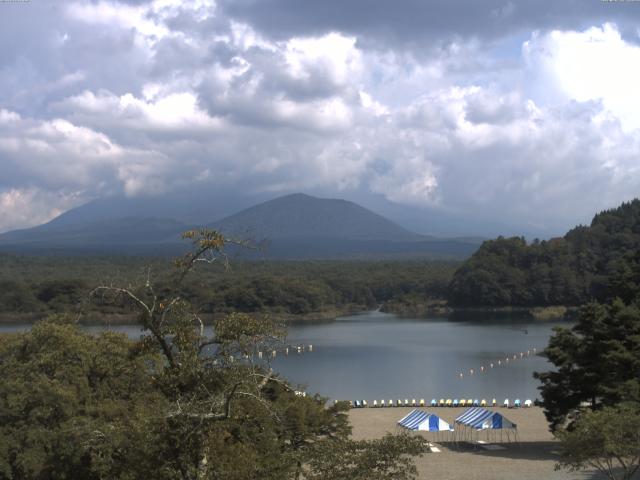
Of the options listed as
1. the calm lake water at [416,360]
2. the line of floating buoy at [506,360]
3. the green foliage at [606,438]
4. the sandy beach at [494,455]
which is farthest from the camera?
the line of floating buoy at [506,360]

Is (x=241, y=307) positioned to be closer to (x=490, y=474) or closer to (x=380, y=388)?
(x=380, y=388)

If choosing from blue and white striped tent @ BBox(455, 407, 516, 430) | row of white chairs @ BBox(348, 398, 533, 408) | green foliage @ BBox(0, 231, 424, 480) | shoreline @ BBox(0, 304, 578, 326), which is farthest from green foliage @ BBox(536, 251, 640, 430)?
shoreline @ BBox(0, 304, 578, 326)

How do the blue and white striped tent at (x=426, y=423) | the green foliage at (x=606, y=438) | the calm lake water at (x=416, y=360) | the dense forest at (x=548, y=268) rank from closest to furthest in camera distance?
the green foliage at (x=606, y=438), the blue and white striped tent at (x=426, y=423), the calm lake water at (x=416, y=360), the dense forest at (x=548, y=268)

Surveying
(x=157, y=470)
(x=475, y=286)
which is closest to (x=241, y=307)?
(x=475, y=286)

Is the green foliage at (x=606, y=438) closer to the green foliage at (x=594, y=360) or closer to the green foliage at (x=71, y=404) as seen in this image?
the green foliage at (x=594, y=360)

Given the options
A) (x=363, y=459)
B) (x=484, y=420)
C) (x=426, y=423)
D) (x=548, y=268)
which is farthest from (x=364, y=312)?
(x=363, y=459)

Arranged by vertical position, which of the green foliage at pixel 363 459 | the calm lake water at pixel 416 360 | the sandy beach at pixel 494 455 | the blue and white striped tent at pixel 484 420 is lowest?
the calm lake water at pixel 416 360

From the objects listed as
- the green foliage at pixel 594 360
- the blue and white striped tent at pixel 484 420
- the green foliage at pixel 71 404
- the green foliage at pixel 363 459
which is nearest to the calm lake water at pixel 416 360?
the blue and white striped tent at pixel 484 420

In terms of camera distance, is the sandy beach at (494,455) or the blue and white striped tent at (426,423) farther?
the blue and white striped tent at (426,423)

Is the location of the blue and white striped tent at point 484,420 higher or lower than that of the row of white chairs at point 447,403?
higher
